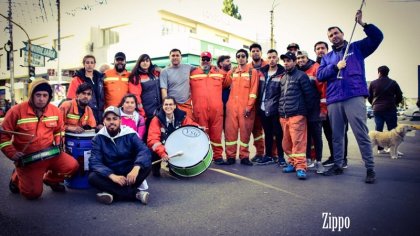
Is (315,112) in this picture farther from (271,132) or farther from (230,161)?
(230,161)

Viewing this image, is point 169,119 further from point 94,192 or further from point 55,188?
point 55,188

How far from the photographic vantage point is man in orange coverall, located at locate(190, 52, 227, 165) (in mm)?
5926

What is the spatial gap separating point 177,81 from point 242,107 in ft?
4.52

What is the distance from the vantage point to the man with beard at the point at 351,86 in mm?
4484

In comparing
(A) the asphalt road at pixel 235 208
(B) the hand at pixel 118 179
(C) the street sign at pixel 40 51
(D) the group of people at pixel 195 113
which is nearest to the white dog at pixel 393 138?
(D) the group of people at pixel 195 113

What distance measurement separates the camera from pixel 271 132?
590 cm

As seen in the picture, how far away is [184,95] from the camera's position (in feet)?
19.5

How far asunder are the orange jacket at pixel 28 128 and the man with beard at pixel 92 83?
3.87ft

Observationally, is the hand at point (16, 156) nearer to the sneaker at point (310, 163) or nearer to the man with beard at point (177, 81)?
the man with beard at point (177, 81)

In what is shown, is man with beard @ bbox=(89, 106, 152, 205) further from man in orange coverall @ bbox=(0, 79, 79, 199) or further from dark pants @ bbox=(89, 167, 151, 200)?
man in orange coverall @ bbox=(0, 79, 79, 199)

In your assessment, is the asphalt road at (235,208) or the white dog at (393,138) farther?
the white dog at (393,138)

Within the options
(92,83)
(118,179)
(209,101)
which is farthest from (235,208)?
(92,83)

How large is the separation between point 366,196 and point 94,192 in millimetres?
3623

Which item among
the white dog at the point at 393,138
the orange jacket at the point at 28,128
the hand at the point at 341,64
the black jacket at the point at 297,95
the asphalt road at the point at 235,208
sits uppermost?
the hand at the point at 341,64
